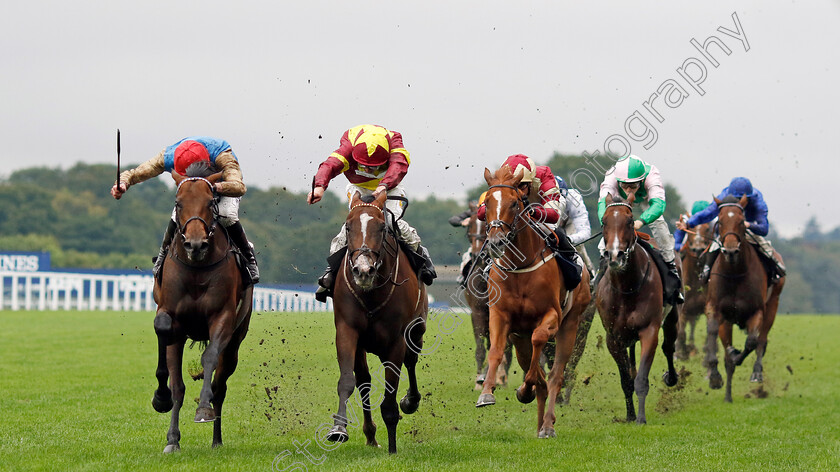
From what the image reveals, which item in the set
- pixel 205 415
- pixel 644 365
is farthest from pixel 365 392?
pixel 644 365

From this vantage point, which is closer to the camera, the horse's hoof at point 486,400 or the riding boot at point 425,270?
the horse's hoof at point 486,400

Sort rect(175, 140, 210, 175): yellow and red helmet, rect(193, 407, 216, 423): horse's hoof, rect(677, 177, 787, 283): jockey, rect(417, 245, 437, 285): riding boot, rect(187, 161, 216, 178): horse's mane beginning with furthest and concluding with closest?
rect(677, 177, 787, 283): jockey < rect(417, 245, 437, 285): riding boot < rect(175, 140, 210, 175): yellow and red helmet < rect(187, 161, 216, 178): horse's mane < rect(193, 407, 216, 423): horse's hoof

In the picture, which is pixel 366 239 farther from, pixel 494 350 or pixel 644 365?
pixel 644 365

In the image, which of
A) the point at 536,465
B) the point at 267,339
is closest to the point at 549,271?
the point at 536,465

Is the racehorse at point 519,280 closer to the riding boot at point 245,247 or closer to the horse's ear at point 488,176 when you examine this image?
the horse's ear at point 488,176

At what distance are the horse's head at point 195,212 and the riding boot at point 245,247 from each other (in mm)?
568

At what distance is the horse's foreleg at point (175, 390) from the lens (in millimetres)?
8023

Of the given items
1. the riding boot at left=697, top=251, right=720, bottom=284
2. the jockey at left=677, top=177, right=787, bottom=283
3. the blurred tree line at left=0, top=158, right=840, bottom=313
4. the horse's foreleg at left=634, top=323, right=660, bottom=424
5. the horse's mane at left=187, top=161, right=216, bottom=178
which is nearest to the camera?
the horse's mane at left=187, top=161, right=216, bottom=178

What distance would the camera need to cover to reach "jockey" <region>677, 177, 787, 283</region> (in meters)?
12.8

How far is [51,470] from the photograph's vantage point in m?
7.24

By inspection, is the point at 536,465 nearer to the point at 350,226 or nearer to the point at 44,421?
the point at 350,226

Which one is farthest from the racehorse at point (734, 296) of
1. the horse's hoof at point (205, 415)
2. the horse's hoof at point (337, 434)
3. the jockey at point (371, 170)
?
the horse's hoof at point (205, 415)

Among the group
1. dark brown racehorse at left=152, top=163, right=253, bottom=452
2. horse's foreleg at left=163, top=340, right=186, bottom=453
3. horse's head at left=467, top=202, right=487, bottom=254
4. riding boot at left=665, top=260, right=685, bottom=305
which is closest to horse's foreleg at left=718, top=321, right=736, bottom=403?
riding boot at left=665, top=260, right=685, bottom=305

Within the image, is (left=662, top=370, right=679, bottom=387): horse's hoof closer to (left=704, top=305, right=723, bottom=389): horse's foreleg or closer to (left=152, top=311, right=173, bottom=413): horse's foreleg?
(left=704, top=305, right=723, bottom=389): horse's foreleg
